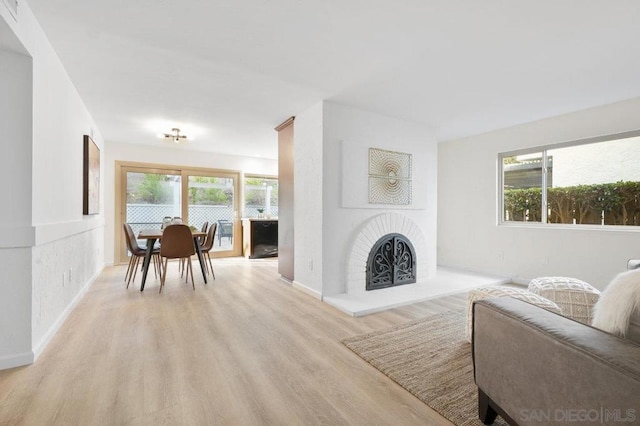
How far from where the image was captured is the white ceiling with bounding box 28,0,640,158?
72.8 inches

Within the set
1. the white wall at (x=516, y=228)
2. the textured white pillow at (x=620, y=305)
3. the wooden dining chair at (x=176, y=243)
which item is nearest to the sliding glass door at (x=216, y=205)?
the wooden dining chair at (x=176, y=243)

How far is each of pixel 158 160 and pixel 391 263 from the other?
4.87m

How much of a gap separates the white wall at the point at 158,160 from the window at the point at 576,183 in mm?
3988

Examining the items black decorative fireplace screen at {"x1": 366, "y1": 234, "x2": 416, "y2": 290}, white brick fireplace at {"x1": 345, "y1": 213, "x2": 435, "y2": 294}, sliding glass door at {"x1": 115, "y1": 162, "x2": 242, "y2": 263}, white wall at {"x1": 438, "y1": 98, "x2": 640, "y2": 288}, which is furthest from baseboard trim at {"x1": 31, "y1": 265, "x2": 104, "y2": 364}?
white wall at {"x1": 438, "y1": 98, "x2": 640, "y2": 288}

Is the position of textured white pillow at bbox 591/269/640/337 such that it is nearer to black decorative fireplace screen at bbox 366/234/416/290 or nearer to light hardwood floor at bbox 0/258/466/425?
light hardwood floor at bbox 0/258/466/425

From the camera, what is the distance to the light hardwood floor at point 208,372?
55.5 inches

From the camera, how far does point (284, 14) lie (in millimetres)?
1875

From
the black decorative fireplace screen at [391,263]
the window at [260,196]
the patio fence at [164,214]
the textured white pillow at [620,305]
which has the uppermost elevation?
the window at [260,196]

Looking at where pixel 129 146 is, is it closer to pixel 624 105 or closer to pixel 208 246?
pixel 208 246

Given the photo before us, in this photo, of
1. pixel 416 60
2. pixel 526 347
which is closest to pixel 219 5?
pixel 416 60

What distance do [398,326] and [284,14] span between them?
2.60 metres

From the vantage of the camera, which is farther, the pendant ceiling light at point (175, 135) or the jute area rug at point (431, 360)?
the pendant ceiling light at point (175, 135)

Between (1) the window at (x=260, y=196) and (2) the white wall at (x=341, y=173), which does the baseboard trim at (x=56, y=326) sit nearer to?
(2) the white wall at (x=341, y=173)

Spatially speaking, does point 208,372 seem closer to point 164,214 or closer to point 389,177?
point 389,177
